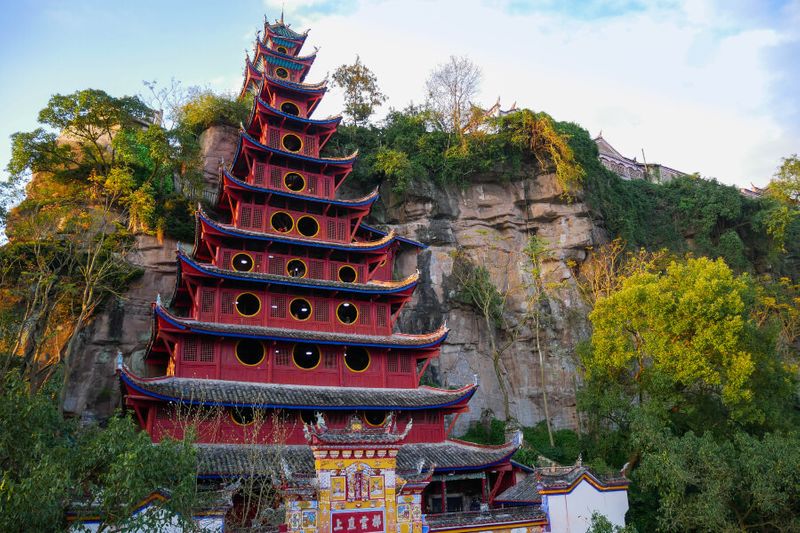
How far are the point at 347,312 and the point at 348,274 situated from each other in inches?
78.9

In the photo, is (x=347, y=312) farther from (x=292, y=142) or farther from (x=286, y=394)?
(x=292, y=142)

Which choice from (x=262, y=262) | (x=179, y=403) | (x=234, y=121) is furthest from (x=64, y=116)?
(x=179, y=403)

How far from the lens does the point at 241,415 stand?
1952 cm

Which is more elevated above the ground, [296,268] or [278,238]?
[278,238]

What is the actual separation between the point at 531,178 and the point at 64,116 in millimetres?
25540

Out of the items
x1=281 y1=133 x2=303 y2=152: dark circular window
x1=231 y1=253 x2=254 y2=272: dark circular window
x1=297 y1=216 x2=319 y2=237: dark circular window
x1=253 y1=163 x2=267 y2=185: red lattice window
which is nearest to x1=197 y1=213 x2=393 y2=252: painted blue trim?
x1=231 y1=253 x2=254 y2=272: dark circular window

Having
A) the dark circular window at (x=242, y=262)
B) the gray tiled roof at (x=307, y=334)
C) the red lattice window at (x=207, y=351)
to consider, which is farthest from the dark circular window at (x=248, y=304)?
the red lattice window at (x=207, y=351)

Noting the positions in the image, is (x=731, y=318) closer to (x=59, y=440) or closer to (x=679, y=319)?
(x=679, y=319)

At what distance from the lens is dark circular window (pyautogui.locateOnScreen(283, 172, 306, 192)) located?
27.5 m

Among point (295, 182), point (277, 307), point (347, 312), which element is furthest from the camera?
point (295, 182)

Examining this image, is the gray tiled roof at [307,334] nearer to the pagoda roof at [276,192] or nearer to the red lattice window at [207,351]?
the red lattice window at [207,351]

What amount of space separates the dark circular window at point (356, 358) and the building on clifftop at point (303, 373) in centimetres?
5

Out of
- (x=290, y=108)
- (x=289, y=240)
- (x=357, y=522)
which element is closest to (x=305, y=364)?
(x=289, y=240)

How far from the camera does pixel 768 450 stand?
1727cm
